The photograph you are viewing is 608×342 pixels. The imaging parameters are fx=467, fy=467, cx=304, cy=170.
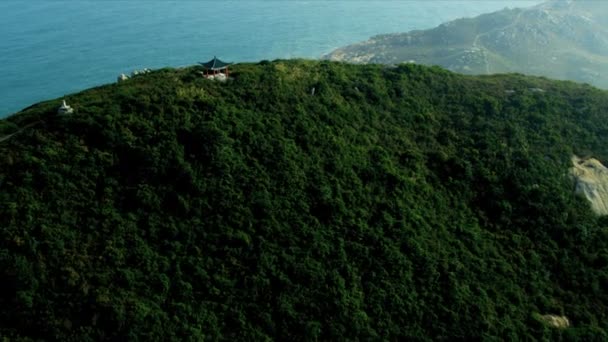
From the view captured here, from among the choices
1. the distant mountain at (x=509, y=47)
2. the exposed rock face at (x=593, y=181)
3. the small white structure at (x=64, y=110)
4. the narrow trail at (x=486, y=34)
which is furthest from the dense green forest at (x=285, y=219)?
the narrow trail at (x=486, y=34)

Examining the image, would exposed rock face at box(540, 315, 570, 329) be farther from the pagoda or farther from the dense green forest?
the pagoda

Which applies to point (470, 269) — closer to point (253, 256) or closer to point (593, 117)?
point (253, 256)

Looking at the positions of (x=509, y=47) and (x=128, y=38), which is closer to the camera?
(x=128, y=38)

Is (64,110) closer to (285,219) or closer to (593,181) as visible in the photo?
(285,219)

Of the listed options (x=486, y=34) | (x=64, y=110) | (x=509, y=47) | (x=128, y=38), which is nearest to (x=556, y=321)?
(x=64, y=110)

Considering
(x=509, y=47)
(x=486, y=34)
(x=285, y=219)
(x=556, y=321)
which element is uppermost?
(x=486, y=34)
